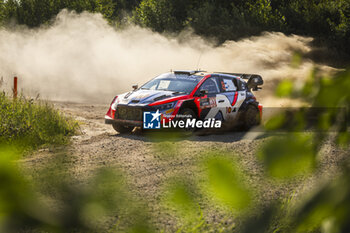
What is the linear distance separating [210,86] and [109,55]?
1766 cm

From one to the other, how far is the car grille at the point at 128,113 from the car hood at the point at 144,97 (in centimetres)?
14

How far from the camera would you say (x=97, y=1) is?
114 ft

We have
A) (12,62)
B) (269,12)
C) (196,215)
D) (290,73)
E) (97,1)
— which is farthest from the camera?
(97,1)

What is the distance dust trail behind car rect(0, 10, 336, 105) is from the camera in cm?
2384

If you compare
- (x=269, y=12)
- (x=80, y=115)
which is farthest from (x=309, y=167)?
(x=269, y=12)

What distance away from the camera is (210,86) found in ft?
33.8

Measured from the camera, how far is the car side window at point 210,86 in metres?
10.2

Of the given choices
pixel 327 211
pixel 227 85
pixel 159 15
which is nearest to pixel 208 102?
pixel 227 85

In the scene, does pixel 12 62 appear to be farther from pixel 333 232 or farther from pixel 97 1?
pixel 333 232

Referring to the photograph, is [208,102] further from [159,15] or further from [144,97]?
[159,15]

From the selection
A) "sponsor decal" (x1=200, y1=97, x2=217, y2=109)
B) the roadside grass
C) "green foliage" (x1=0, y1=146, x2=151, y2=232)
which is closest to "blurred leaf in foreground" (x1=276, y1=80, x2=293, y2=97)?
"green foliage" (x1=0, y1=146, x2=151, y2=232)

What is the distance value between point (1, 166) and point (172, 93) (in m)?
9.42

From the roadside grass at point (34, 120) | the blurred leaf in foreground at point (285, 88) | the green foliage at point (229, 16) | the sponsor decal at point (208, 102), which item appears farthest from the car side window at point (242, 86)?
the green foliage at point (229, 16)

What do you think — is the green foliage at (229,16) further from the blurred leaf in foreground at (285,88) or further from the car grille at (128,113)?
the blurred leaf in foreground at (285,88)
